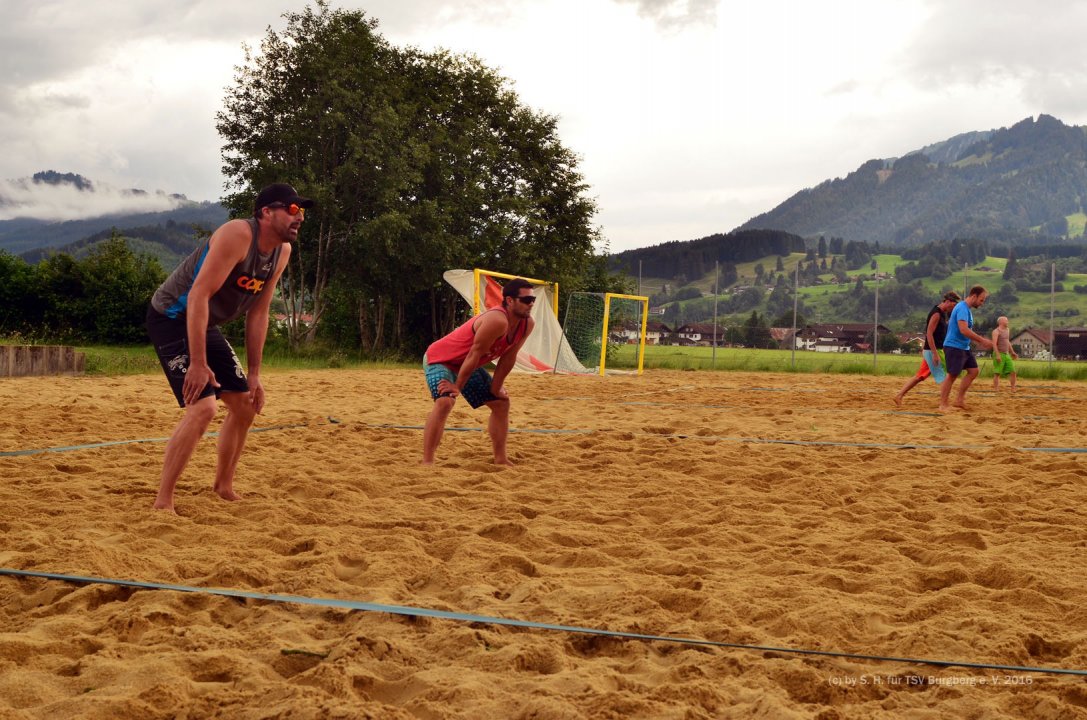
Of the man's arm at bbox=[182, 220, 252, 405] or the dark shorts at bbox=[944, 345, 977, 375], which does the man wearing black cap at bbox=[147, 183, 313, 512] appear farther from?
the dark shorts at bbox=[944, 345, 977, 375]

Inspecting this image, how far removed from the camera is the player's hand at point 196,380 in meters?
4.31

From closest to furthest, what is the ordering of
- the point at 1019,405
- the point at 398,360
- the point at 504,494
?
1. the point at 504,494
2. the point at 1019,405
3. the point at 398,360

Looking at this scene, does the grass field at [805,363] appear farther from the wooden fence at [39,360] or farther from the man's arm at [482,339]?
the man's arm at [482,339]

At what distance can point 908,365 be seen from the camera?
2461 centimetres

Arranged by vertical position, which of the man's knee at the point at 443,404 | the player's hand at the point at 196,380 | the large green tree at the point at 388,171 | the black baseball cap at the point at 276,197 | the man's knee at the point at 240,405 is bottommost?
the man's knee at the point at 443,404

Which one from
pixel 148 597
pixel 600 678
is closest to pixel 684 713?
pixel 600 678

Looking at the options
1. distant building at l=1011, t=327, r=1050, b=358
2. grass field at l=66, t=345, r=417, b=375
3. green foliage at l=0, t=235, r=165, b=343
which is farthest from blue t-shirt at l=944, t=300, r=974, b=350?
green foliage at l=0, t=235, r=165, b=343

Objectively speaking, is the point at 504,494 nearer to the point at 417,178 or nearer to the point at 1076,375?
the point at 417,178

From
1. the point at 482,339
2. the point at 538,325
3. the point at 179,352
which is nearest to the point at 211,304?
the point at 179,352

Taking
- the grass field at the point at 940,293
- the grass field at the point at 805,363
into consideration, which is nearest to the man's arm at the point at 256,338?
the grass field at the point at 805,363

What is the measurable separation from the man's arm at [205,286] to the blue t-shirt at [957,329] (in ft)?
28.4

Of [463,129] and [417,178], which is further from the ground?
[463,129]

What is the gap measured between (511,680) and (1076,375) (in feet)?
73.7

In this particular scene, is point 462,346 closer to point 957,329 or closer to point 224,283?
point 224,283
